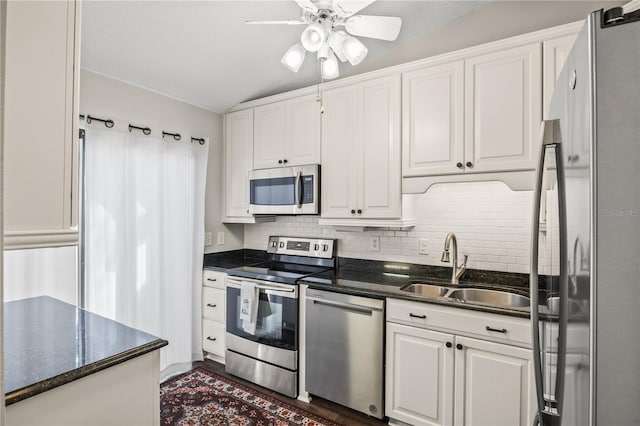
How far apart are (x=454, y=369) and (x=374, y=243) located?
3.85 ft

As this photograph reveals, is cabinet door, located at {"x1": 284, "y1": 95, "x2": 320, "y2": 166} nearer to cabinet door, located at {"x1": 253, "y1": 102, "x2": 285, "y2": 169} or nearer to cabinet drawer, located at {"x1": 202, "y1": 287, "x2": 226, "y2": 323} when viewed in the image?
cabinet door, located at {"x1": 253, "y1": 102, "x2": 285, "y2": 169}

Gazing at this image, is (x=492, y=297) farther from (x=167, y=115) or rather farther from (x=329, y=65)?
(x=167, y=115)

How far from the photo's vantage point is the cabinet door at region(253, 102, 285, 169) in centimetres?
308

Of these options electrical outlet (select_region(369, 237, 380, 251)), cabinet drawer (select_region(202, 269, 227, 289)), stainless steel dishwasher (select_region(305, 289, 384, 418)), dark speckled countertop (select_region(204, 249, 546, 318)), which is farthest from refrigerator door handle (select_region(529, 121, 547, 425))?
cabinet drawer (select_region(202, 269, 227, 289))

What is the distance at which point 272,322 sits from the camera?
2.74m

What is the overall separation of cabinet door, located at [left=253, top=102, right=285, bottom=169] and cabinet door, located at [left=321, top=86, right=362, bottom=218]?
1.50 ft

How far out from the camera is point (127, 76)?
269 cm

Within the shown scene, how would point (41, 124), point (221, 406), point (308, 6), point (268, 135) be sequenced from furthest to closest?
point (268, 135) → point (221, 406) → point (308, 6) → point (41, 124)

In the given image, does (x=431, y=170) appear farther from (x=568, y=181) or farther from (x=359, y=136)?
(x=568, y=181)

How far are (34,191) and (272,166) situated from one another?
228 cm

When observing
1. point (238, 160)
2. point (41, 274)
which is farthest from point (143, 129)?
point (41, 274)

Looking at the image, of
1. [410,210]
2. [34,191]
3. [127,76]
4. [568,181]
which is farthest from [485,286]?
[127,76]

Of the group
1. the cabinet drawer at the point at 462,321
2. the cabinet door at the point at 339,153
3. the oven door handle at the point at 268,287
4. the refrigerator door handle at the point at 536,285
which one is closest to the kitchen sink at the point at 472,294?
the cabinet drawer at the point at 462,321

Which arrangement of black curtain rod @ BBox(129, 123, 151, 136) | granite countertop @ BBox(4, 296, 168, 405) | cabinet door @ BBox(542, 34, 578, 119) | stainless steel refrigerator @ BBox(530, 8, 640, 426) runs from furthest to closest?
black curtain rod @ BBox(129, 123, 151, 136) < cabinet door @ BBox(542, 34, 578, 119) < granite countertop @ BBox(4, 296, 168, 405) < stainless steel refrigerator @ BBox(530, 8, 640, 426)
